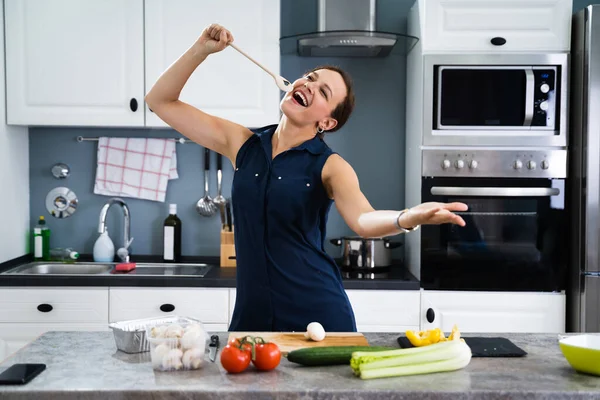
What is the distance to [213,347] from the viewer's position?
1.72 meters

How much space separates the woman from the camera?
2025 mm

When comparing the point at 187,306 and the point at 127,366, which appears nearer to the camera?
the point at 127,366

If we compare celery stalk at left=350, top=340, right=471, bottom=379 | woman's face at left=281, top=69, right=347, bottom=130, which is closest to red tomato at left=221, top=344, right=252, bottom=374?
celery stalk at left=350, top=340, right=471, bottom=379

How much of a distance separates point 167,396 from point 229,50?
7.30 ft

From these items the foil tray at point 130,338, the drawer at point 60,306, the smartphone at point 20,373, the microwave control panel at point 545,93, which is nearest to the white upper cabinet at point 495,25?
the microwave control panel at point 545,93

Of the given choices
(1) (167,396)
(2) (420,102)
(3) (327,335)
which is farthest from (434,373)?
(2) (420,102)

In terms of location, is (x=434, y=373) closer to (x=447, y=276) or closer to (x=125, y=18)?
(x=447, y=276)

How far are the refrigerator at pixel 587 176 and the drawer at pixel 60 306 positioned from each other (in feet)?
6.76

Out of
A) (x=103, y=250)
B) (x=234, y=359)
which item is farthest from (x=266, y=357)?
(x=103, y=250)

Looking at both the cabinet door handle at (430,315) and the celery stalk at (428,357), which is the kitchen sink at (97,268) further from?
the celery stalk at (428,357)

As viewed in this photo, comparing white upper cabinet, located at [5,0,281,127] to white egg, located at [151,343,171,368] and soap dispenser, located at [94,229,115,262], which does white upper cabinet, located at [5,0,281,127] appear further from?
white egg, located at [151,343,171,368]

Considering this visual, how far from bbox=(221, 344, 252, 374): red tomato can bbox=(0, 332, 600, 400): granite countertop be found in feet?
0.05

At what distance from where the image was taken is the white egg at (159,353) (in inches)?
60.5

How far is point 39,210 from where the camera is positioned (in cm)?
378
